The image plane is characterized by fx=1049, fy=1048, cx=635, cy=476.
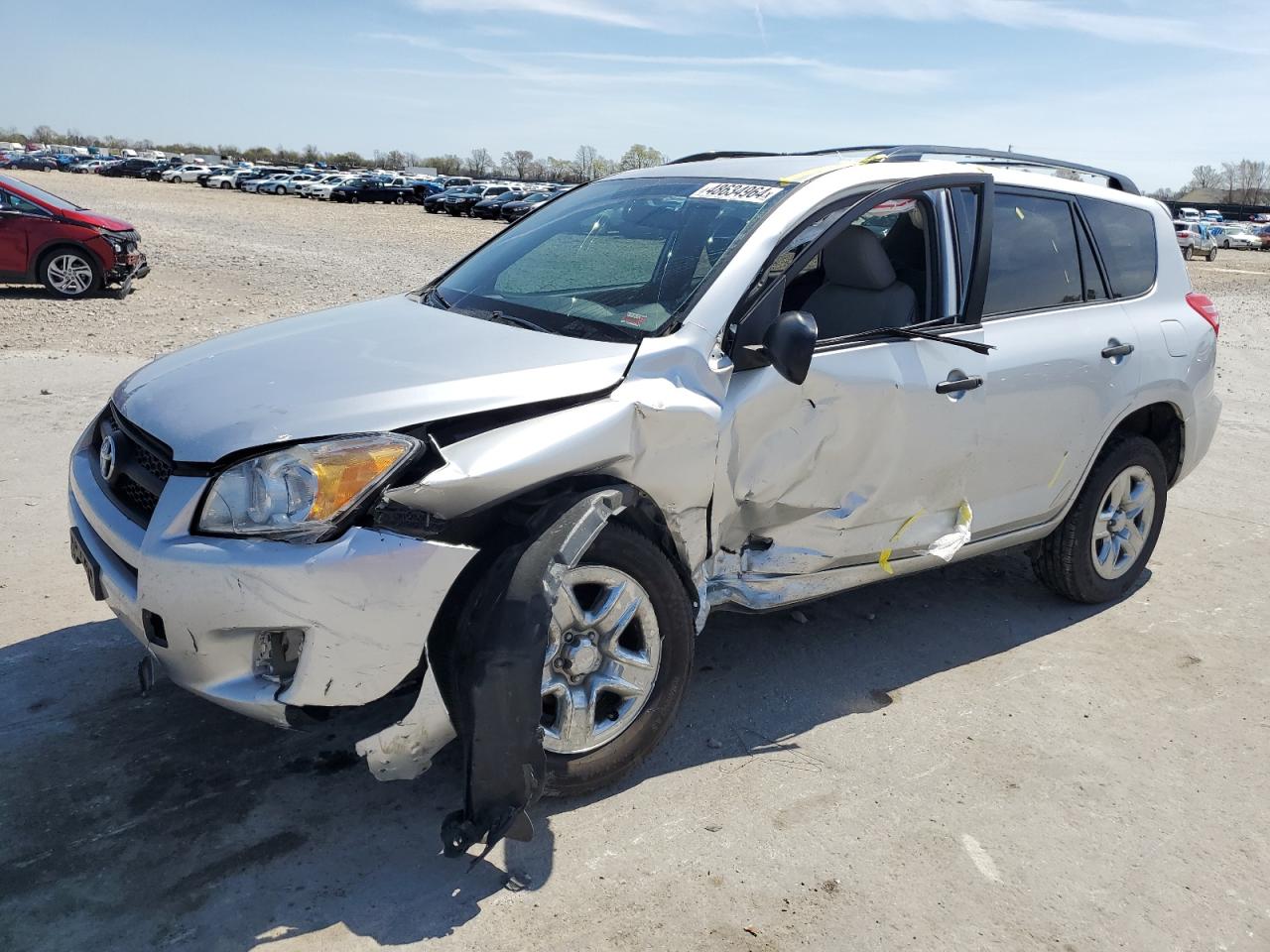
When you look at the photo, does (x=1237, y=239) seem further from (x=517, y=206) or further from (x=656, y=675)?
(x=656, y=675)

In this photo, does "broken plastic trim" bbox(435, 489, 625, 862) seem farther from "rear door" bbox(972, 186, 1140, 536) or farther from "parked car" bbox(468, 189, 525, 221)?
"parked car" bbox(468, 189, 525, 221)

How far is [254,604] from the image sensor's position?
2.63m

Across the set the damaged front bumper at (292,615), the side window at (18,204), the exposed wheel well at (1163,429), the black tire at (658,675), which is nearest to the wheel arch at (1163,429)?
the exposed wheel well at (1163,429)

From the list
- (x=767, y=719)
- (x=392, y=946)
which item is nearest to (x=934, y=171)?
(x=767, y=719)

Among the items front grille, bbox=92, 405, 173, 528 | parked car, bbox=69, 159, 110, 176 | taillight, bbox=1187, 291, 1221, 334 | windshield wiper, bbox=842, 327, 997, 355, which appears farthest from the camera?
parked car, bbox=69, 159, 110, 176

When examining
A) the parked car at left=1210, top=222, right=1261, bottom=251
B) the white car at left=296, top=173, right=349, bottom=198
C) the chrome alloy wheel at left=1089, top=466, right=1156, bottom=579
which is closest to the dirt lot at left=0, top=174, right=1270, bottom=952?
the chrome alloy wheel at left=1089, top=466, right=1156, bottom=579

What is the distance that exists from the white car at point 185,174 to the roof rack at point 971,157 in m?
73.5

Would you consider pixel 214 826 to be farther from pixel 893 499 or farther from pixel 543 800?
pixel 893 499

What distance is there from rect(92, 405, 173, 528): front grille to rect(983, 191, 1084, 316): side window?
3048 mm

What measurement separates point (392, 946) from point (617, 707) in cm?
98

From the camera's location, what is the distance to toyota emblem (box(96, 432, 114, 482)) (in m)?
3.19

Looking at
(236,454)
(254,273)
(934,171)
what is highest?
(934,171)

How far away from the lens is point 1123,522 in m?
4.94

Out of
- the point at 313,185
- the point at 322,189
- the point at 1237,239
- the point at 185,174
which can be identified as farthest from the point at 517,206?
the point at 1237,239
